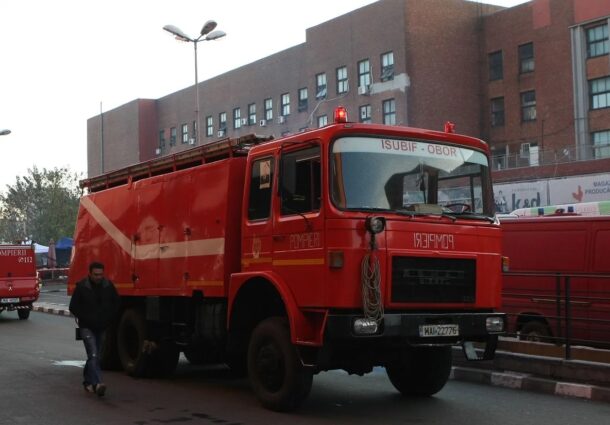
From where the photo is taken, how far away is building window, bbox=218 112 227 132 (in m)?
60.7

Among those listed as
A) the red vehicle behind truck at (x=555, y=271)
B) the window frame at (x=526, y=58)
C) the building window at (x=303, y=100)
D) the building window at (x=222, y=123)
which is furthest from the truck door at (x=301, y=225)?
the building window at (x=222, y=123)

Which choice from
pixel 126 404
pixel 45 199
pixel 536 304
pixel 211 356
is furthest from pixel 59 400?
pixel 45 199

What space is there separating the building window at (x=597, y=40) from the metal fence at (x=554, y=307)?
3156cm

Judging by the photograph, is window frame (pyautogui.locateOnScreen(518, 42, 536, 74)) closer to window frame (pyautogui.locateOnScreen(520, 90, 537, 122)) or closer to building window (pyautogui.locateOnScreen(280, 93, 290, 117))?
window frame (pyautogui.locateOnScreen(520, 90, 537, 122))

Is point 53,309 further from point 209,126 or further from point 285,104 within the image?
point 209,126

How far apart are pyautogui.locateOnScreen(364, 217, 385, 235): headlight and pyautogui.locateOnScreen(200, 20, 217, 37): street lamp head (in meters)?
20.1

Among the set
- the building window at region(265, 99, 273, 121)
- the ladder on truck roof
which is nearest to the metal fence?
the ladder on truck roof

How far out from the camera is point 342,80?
47.7 m

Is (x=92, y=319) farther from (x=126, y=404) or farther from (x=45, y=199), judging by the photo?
(x=45, y=199)

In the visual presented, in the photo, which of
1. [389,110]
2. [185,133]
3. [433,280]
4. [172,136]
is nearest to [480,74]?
[389,110]

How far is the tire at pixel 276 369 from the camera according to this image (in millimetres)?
8117

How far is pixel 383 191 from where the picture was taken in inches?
314

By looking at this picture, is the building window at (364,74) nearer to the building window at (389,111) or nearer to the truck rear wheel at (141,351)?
the building window at (389,111)

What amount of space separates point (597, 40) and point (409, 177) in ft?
120
